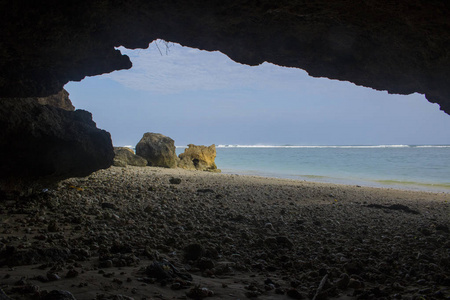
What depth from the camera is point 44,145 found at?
457 centimetres

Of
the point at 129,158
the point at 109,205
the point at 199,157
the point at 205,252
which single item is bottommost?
the point at 205,252

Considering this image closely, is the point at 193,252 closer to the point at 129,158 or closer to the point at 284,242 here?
the point at 284,242

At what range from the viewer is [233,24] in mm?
4094

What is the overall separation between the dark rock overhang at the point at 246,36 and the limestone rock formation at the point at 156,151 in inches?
541

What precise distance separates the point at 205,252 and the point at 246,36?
332cm

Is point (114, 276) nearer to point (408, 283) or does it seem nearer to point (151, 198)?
point (408, 283)

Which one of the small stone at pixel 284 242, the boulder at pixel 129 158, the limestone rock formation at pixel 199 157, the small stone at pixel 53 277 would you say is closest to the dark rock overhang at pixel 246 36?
the small stone at pixel 53 277

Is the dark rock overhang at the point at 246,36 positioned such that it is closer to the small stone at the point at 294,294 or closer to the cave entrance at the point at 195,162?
the small stone at the point at 294,294

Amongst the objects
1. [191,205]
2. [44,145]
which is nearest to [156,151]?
[191,205]

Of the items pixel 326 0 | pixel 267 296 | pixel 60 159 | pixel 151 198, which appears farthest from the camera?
pixel 151 198

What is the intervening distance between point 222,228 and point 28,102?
374cm

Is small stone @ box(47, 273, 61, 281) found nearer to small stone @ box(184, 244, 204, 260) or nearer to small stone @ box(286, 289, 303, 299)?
small stone @ box(184, 244, 204, 260)

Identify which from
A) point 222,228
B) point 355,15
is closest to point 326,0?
point 355,15

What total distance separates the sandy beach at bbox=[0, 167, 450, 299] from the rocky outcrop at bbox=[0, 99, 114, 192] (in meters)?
0.51
